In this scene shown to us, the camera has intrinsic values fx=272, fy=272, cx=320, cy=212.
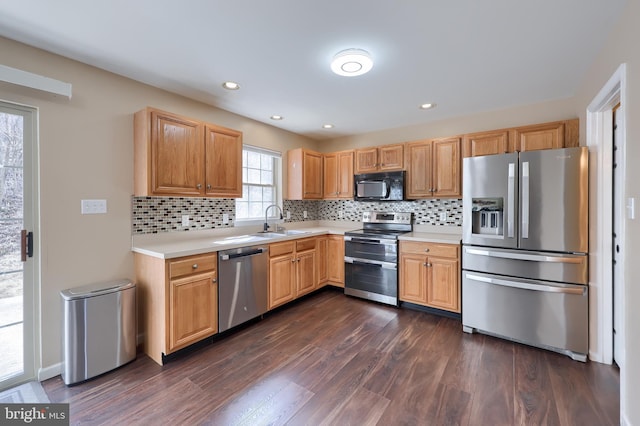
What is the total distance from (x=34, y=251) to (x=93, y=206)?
486 millimetres

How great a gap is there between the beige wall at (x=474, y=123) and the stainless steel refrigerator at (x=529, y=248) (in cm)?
99

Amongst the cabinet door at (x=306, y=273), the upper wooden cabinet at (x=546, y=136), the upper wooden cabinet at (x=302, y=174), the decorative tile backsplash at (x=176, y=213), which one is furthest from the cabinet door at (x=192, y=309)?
the upper wooden cabinet at (x=546, y=136)

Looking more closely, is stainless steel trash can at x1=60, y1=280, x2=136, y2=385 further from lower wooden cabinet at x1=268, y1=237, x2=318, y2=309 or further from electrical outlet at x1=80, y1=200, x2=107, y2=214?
lower wooden cabinet at x1=268, y1=237, x2=318, y2=309

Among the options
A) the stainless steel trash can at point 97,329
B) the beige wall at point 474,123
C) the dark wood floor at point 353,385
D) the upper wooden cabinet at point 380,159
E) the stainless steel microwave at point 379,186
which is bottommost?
the dark wood floor at point 353,385

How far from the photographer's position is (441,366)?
2.22 m

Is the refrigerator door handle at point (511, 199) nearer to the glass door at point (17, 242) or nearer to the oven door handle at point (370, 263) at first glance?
the oven door handle at point (370, 263)

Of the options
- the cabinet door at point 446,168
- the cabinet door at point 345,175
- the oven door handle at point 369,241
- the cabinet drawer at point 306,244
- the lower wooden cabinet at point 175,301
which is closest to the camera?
the lower wooden cabinet at point 175,301

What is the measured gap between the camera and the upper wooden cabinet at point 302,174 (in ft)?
13.6

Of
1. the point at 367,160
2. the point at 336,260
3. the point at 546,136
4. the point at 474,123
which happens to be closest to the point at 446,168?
the point at 474,123

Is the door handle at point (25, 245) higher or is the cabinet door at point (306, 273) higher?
the door handle at point (25, 245)

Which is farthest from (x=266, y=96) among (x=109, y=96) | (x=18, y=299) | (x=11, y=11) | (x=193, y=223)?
(x=18, y=299)

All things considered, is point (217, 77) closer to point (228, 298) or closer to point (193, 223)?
point (193, 223)

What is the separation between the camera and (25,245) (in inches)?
78.7

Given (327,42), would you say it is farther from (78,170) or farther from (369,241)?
(369,241)
